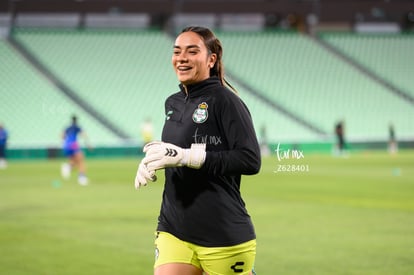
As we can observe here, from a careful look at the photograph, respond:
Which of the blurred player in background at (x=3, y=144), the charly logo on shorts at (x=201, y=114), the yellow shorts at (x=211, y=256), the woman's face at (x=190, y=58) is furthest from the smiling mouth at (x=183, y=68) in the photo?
the blurred player in background at (x=3, y=144)

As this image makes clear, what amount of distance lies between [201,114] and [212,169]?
0.36 metres

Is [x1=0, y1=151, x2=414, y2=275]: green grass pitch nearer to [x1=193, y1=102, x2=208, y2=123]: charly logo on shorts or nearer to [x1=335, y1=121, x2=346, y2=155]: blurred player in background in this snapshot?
[x1=193, y1=102, x2=208, y2=123]: charly logo on shorts

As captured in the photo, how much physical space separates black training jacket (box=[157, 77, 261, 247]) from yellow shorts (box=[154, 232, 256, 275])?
0.04m

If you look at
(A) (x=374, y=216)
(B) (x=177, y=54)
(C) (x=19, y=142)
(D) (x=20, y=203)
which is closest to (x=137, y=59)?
(C) (x=19, y=142)

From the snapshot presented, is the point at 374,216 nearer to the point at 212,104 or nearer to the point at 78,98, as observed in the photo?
the point at 212,104

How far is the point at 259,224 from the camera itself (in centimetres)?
1470

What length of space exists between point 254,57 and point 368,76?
7746 mm

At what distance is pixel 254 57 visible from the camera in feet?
172

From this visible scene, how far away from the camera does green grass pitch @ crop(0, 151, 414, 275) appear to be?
34.7ft

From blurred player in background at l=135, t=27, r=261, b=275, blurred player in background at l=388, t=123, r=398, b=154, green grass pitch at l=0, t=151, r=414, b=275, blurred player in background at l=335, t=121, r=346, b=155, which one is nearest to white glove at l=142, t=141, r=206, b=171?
blurred player in background at l=135, t=27, r=261, b=275

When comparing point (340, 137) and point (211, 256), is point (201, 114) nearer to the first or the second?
point (211, 256)

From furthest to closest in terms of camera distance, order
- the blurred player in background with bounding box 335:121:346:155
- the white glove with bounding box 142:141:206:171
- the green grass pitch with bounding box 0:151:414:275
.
A: the blurred player in background with bounding box 335:121:346:155 → the green grass pitch with bounding box 0:151:414:275 → the white glove with bounding box 142:141:206:171

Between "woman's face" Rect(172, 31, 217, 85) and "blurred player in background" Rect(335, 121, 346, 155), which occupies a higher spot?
"woman's face" Rect(172, 31, 217, 85)

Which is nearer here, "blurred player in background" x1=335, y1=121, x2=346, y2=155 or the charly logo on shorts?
the charly logo on shorts
